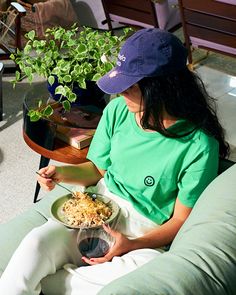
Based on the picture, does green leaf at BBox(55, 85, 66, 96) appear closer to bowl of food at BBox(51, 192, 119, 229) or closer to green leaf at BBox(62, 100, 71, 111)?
green leaf at BBox(62, 100, 71, 111)

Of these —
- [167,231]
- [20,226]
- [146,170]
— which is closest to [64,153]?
[20,226]

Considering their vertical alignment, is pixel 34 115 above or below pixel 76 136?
above

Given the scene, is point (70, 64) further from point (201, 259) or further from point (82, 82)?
point (201, 259)

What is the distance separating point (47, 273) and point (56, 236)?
11 centimetres

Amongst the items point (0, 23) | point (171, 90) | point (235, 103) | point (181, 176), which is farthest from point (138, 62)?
point (0, 23)

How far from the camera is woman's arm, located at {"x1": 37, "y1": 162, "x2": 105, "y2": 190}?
5.67 feet

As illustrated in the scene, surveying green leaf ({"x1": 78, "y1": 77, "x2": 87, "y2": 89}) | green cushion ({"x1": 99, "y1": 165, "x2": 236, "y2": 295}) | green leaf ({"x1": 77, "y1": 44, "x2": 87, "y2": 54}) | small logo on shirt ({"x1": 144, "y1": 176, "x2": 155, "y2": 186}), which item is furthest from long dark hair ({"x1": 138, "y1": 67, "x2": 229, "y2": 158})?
green leaf ({"x1": 77, "y1": 44, "x2": 87, "y2": 54})

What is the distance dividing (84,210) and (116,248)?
0.19 meters

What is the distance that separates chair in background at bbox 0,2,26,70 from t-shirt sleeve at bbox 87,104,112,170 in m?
2.22

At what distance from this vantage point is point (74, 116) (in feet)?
6.96

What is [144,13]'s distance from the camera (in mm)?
4078

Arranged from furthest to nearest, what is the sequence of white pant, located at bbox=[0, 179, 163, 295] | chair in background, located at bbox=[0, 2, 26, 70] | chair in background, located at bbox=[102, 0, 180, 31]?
chair in background, located at bbox=[102, 0, 180, 31]
chair in background, located at bbox=[0, 2, 26, 70]
white pant, located at bbox=[0, 179, 163, 295]

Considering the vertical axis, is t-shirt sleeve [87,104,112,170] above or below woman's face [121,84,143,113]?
below

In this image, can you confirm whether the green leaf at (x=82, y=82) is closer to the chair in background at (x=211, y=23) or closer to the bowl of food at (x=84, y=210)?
the bowl of food at (x=84, y=210)
